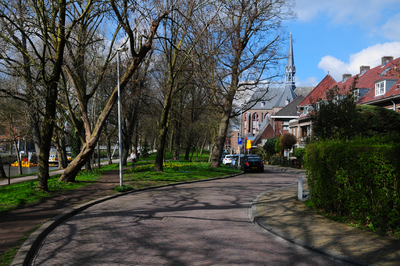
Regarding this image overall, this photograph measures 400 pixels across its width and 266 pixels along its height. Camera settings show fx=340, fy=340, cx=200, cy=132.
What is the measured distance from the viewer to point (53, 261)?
5367 mm

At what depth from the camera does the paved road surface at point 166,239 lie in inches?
215

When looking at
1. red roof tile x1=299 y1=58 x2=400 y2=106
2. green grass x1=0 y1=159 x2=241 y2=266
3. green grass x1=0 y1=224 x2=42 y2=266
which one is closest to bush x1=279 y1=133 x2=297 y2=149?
red roof tile x1=299 y1=58 x2=400 y2=106

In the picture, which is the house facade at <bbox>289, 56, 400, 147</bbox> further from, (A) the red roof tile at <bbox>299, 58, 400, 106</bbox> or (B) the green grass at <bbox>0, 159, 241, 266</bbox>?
(B) the green grass at <bbox>0, 159, 241, 266</bbox>

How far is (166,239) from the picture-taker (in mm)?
6711

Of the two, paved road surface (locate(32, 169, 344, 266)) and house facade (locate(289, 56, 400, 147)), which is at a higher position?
house facade (locate(289, 56, 400, 147))

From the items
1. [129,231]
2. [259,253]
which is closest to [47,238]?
[129,231]

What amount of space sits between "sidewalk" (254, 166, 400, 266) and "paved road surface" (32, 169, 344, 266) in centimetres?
28

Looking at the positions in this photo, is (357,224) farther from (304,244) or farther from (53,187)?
(53,187)

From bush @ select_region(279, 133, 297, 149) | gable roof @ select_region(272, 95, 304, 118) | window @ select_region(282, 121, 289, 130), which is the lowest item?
bush @ select_region(279, 133, 297, 149)

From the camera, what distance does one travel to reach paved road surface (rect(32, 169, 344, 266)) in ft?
17.9

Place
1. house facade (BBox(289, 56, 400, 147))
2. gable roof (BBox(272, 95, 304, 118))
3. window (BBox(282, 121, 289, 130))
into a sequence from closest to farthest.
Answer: house facade (BBox(289, 56, 400, 147)) → gable roof (BBox(272, 95, 304, 118)) → window (BBox(282, 121, 289, 130))

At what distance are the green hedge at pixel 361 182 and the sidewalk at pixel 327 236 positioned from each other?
41 cm

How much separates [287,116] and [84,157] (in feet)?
195

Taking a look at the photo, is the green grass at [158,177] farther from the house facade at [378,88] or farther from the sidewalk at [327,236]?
the sidewalk at [327,236]
